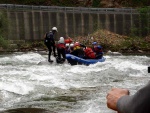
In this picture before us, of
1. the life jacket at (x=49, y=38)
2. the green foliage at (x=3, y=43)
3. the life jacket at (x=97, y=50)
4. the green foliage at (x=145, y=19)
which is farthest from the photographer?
the green foliage at (x=145, y=19)

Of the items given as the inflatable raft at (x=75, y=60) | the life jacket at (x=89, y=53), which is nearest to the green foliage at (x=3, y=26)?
the life jacket at (x=89, y=53)

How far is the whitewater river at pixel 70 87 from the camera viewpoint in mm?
8000

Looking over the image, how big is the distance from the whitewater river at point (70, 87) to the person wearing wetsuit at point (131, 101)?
5.63m

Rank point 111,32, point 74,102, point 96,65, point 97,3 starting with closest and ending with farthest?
point 74,102
point 96,65
point 111,32
point 97,3

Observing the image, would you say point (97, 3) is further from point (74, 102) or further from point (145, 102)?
point (145, 102)

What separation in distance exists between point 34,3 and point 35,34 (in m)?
11.3

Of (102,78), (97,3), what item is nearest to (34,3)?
(97,3)

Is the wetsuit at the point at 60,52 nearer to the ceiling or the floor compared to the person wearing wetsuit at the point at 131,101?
nearer to the floor

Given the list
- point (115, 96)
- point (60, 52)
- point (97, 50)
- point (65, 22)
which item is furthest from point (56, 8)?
point (115, 96)

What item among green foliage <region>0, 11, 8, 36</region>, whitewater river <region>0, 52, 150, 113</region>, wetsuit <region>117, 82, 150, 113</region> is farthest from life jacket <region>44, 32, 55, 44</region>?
wetsuit <region>117, 82, 150, 113</region>

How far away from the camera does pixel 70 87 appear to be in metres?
10.7

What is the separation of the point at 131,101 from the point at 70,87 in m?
9.08

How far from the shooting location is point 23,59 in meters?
20.2

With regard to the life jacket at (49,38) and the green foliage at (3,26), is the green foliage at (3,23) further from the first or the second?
the life jacket at (49,38)
